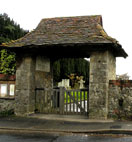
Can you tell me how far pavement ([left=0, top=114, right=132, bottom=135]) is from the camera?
22.7ft

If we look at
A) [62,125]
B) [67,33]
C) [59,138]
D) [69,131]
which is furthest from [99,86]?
[59,138]

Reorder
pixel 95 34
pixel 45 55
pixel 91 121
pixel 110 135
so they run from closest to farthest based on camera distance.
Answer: pixel 110 135 → pixel 91 121 → pixel 95 34 → pixel 45 55

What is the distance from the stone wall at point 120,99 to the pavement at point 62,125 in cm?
55

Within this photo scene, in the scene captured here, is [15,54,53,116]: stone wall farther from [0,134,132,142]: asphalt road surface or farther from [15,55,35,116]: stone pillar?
[0,134,132,142]: asphalt road surface

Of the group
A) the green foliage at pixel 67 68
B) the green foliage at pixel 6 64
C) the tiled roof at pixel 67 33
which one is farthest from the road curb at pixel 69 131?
the green foliage at pixel 67 68

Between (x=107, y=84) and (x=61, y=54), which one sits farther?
(x=61, y=54)

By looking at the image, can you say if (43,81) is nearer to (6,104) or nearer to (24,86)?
(24,86)

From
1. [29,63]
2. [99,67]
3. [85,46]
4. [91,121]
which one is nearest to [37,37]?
[29,63]

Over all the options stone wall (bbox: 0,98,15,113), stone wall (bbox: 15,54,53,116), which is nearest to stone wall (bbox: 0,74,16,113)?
stone wall (bbox: 0,98,15,113)

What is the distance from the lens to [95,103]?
8.71m

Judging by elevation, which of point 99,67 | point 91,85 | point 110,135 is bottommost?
point 110,135

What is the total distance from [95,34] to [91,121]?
3560 mm

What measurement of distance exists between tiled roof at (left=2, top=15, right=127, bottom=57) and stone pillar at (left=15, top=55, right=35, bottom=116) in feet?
2.85

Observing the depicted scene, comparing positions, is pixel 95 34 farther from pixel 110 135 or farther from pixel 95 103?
pixel 110 135
